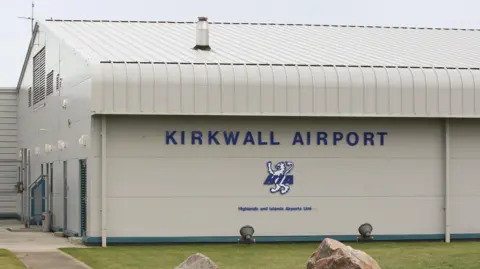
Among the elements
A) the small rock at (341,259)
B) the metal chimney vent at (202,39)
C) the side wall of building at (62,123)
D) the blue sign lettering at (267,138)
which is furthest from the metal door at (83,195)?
the small rock at (341,259)

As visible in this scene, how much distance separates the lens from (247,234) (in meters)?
31.5

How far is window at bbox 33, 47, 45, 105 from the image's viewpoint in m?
44.9

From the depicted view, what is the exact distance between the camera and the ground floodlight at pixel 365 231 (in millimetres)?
32438

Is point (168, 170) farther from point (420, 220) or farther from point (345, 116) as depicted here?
point (420, 220)

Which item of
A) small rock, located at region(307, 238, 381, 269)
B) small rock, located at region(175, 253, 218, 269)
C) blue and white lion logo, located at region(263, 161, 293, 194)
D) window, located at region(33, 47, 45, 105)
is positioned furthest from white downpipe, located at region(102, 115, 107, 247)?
window, located at region(33, 47, 45, 105)

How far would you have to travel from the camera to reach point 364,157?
107ft

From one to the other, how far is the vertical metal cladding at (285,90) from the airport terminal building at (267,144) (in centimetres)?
3

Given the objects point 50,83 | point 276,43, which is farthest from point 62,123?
point 276,43

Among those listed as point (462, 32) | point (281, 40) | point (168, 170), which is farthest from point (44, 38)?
point (462, 32)

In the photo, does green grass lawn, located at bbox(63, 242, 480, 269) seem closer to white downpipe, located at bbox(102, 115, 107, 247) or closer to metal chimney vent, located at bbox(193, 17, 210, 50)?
white downpipe, located at bbox(102, 115, 107, 247)

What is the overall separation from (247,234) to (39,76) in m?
18.0

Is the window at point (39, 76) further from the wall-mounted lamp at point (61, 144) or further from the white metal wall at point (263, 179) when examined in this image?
the white metal wall at point (263, 179)

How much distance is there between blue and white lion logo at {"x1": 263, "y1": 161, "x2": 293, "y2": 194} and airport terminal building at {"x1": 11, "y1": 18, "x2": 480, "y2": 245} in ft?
0.14

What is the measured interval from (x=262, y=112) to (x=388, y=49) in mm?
8114
